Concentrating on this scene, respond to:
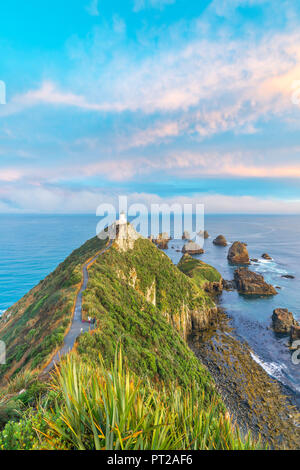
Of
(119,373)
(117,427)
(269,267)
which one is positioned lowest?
(269,267)

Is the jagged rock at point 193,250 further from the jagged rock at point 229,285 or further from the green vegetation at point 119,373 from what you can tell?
the green vegetation at point 119,373

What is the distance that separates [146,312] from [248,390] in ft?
46.1

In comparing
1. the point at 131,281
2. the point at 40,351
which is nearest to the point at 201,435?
the point at 40,351

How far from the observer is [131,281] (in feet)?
101

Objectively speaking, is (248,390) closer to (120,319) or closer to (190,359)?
(190,359)

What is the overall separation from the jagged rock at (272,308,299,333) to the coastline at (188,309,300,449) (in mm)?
7806

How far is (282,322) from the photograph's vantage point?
3294cm

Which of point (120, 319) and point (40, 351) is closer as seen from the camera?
point (40, 351)

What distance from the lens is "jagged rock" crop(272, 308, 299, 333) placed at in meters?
32.5

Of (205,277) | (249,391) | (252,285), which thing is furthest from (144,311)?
(252,285)

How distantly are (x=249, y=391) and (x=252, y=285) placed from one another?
31.1m
